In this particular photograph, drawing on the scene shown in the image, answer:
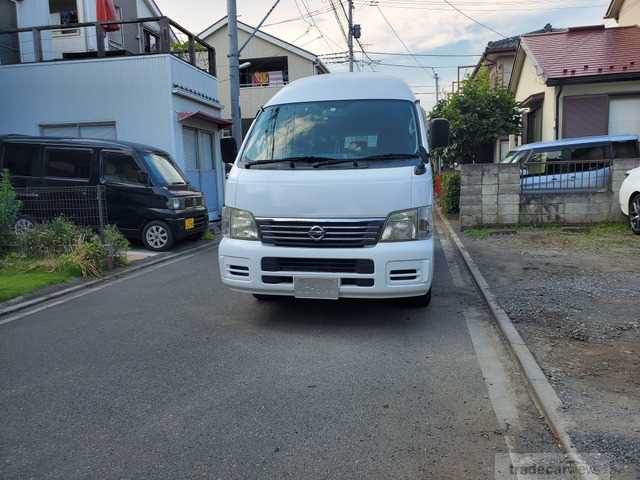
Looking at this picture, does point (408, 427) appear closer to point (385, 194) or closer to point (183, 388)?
point (183, 388)

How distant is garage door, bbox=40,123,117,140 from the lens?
13047 millimetres

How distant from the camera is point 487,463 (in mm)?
2750

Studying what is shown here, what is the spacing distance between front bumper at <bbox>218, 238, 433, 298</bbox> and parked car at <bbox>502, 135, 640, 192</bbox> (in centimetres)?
719

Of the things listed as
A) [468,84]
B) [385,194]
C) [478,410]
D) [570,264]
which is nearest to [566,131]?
[468,84]

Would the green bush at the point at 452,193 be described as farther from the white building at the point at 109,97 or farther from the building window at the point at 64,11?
the building window at the point at 64,11

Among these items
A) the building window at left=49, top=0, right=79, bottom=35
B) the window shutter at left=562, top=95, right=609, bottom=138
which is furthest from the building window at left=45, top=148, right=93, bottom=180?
the window shutter at left=562, top=95, right=609, bottom=138

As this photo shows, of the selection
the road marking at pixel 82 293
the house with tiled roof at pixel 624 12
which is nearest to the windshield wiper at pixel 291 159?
the road marking at pixel 82 293

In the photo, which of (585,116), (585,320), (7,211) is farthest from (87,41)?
(585,320)

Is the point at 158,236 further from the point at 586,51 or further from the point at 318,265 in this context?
the point at 586,51

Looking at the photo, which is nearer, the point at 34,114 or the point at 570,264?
the point at 570,264

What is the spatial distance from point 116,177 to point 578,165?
9.19 m

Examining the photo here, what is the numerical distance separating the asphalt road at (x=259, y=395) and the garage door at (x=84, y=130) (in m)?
8.30

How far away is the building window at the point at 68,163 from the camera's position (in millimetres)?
9773

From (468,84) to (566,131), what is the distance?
10.8ft
